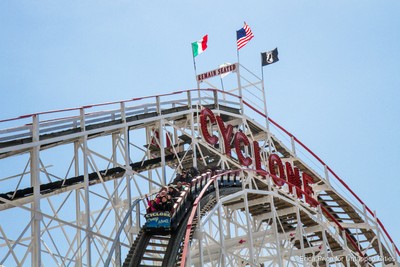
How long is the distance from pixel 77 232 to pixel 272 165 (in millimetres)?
8927

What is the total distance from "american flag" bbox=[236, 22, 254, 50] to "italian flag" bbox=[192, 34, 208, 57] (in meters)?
1.82

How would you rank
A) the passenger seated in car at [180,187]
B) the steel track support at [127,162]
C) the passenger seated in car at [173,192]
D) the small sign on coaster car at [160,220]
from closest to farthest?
1. the small sign on coaster car at [160,220]
2. the passenger seated in car at [173,192]
3. the passenger seated in car at [180,187]
4. the steel track support at [127,162]

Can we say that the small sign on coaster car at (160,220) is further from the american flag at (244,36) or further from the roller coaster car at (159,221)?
the american flag at (244,36)

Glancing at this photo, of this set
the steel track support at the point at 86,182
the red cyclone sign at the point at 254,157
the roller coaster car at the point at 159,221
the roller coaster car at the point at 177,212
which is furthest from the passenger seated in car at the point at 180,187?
the red cyclone sign at the point at 254,157

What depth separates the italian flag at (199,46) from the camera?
3325 cm

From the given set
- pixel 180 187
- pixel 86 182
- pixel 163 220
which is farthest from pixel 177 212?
pixel 86 182

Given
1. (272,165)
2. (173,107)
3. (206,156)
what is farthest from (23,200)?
(272,165)

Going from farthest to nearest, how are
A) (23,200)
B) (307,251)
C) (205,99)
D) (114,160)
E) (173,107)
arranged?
1. (307,251)
2. (205,99)
3. (173,107)
4. (114,160)
5. (23,200)

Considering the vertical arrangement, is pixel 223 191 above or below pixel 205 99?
below

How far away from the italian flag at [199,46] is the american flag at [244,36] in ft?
5.96

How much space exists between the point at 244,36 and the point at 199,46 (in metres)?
2.35

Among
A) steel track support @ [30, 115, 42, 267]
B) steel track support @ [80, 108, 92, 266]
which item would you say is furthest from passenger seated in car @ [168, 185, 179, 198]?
steel track support @ [30, 115, 42, 267]

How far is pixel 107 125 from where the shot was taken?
24.2 metres

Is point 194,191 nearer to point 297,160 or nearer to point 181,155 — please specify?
point 181,155
